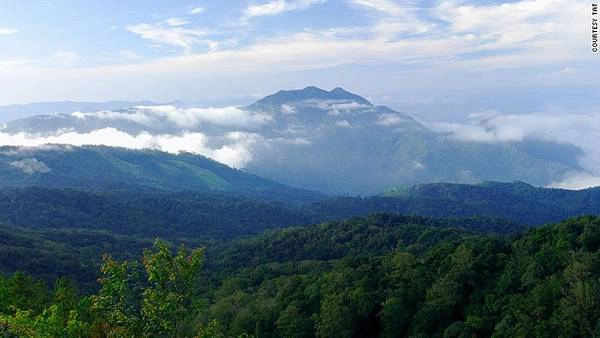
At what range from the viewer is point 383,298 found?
3036 inches

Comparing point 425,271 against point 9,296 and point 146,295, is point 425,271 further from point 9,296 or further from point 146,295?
point 146,295

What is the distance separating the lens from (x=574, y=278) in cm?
5825

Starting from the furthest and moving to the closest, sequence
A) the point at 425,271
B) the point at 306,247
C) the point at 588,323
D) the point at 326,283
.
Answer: the point at 306,247
the point at 326,283
the point at 425,271
the point at 588,323

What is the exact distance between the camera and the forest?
2556 centimetres

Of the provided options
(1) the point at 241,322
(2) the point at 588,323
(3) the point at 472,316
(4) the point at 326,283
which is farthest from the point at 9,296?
(2) the point at 588,323

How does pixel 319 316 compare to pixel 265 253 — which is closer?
pixel 319 316

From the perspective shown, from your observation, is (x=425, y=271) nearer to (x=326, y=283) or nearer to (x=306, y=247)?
(x=326, y=283)

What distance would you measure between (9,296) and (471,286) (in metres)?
55.8

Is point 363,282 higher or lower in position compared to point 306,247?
higher

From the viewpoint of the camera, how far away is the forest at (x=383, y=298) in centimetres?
2556

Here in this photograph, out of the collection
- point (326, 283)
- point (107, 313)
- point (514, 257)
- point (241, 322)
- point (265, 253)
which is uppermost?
point (107, 313)

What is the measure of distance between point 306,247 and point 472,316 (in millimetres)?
124985

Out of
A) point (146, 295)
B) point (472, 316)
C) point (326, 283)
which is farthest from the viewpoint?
point (326, 283)

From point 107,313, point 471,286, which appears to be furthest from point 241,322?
point 107,313
